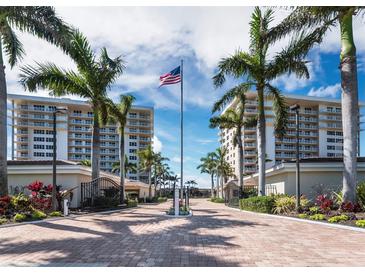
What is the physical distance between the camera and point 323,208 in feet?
52.1

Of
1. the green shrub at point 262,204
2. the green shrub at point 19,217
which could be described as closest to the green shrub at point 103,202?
the green shrub at point 19,217

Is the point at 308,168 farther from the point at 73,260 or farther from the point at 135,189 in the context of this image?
the point at 135,189

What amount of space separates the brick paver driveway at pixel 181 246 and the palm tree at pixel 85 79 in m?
9.75

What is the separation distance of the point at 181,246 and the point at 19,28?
13.3 m

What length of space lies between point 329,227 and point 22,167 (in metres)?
20.3

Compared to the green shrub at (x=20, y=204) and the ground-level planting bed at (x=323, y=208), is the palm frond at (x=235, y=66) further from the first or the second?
the green shrub at (x=20, y=204)

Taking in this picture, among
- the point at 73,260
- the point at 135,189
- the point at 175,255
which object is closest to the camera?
the point at 73,260

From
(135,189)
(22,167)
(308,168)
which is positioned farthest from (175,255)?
(135,189)

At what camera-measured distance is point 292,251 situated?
836 cm

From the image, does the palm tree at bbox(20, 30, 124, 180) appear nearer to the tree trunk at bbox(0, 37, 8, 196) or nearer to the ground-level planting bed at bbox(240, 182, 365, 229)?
the tree trunk at bbox(0, 37, 8, 196)

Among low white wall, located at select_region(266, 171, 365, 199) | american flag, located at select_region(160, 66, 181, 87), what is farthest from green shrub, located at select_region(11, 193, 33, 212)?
low white wall, located at select_region(266, 171, 365, 199)

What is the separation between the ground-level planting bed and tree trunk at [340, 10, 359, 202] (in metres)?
0.60

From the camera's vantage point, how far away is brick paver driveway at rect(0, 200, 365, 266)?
737 centimetres

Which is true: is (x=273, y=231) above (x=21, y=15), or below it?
below
